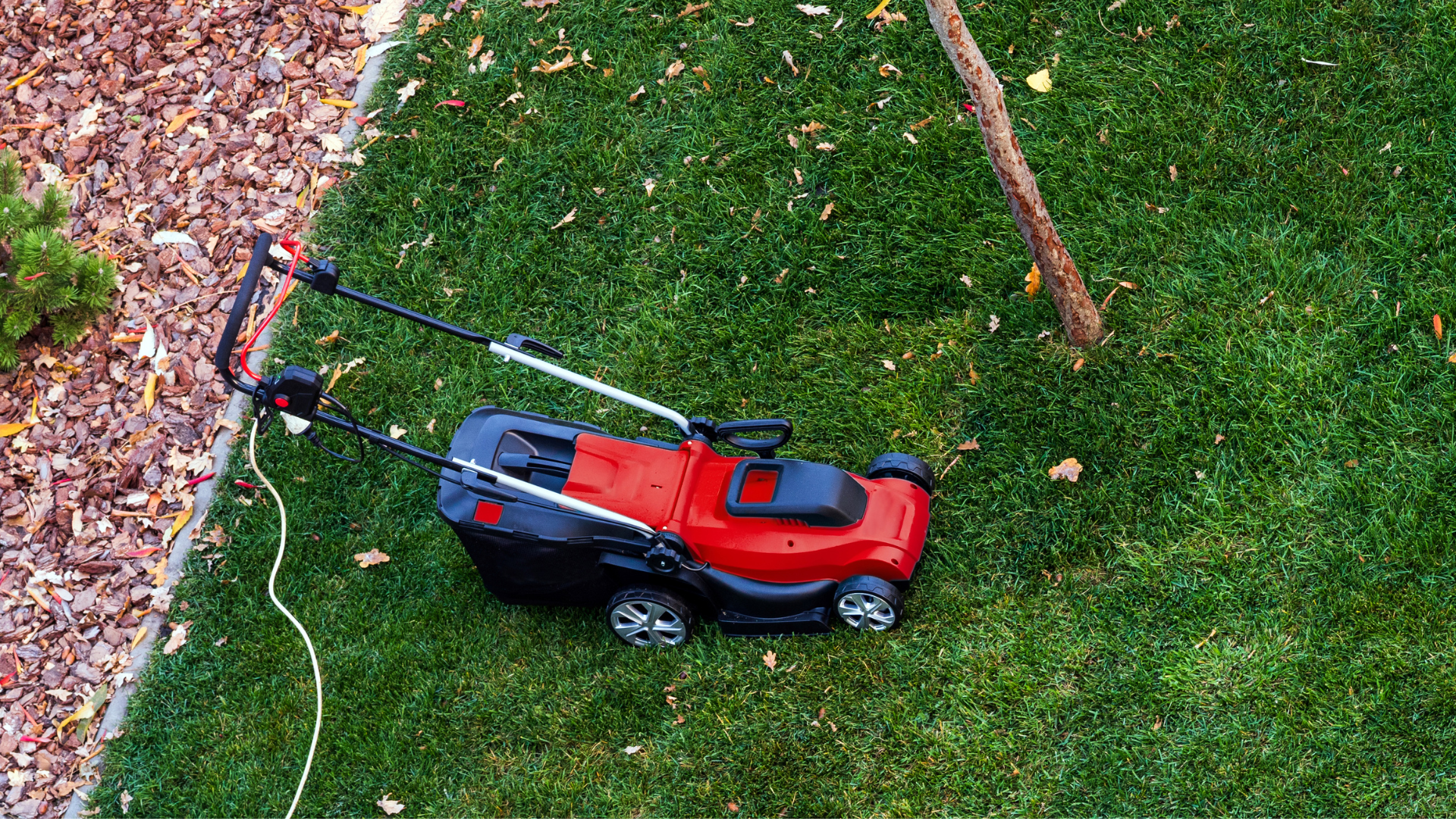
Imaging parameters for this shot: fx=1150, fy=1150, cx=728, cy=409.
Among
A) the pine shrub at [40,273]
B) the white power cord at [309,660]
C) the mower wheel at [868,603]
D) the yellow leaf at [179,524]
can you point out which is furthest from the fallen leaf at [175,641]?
the mower wheel at [868,603]

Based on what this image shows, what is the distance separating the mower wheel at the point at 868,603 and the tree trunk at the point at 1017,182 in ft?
4.40

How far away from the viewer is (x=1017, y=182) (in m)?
4.22

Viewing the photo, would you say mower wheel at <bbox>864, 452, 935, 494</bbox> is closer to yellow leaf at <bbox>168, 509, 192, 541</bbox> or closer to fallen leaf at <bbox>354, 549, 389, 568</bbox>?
fallen leaf at <bbox>354, 549, 389, 568</bbox>

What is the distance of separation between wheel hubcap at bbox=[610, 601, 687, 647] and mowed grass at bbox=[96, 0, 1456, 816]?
0.10 meters

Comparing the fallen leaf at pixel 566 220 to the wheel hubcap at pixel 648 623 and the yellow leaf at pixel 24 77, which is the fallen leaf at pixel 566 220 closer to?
the wheel hubcap at pixel 648 623

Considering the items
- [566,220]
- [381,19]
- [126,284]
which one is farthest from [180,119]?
[566,220]

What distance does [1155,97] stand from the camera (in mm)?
5250

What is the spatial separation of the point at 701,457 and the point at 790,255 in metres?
1.41

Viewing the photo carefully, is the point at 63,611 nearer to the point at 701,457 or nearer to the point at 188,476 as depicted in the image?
the point at 188,476

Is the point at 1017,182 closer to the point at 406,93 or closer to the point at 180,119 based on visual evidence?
the point at 406,93

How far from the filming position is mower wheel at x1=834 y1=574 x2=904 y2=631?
13.6 ft

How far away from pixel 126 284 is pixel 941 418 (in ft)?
14.1

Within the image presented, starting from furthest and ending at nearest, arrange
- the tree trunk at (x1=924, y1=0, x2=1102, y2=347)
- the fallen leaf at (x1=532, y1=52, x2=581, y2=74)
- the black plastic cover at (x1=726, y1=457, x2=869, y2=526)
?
the fallen leaf at (x1=532, y1=52, x2=581, y2=74) < the black plastic cover at (x1=726, y1=457, x2=869, y2=526) < the tree trunk at (x1=924, y1=0, x2=1102, y2=347)

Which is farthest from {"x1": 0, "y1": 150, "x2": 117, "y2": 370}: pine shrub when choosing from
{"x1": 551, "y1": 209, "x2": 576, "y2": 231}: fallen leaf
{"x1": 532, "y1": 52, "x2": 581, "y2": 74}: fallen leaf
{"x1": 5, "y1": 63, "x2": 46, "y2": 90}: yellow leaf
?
{"x1": 532, "y1": 52, "x2": 581, "y2": 74}: fallen leaf
